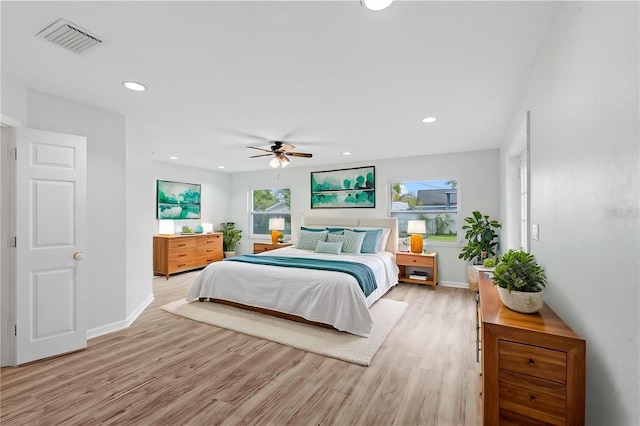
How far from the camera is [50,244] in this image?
2627 millimetres

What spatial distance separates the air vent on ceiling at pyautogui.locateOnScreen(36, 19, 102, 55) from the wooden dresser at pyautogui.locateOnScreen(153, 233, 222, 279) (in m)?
4.30

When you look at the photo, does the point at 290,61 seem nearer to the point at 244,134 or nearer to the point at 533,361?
the point at 244,134

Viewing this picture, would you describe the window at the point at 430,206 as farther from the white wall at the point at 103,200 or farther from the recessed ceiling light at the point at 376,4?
the white wall at the point at 103,200

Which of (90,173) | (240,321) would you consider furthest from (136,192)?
(240,321)

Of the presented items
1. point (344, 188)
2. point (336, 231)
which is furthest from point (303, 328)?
point (344, 188)

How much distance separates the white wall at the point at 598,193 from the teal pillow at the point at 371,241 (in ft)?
11.1

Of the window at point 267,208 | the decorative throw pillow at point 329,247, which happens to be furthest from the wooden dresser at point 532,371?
the window at point 267,208

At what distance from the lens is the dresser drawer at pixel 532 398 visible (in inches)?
49.7

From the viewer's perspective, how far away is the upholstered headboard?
546cm

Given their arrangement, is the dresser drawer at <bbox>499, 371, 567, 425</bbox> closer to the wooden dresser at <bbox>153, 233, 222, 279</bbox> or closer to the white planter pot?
the white planter pot

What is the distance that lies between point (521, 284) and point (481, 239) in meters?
3.20

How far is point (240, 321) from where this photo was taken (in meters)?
3.46

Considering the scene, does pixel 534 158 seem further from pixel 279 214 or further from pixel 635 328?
pixel 279 214

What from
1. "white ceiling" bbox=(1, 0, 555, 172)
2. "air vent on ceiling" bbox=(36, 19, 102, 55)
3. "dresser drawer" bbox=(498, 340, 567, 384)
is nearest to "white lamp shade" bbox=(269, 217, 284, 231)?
"white ceiling" bbox=(1, 0, 555, 172)
